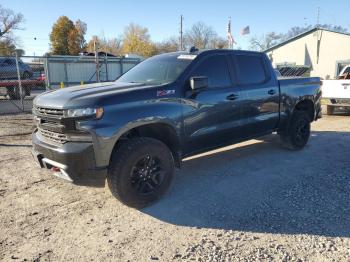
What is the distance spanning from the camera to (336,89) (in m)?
11.0

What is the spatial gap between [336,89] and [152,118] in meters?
8.88

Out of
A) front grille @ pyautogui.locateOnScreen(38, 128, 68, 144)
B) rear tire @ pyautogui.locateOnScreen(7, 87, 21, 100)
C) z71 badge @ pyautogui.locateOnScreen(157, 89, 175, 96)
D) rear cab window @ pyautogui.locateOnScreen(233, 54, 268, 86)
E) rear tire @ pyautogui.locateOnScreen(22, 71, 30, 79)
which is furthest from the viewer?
rear tire @ pyautogui.locateOnScreen(22, 71, 30, 79)

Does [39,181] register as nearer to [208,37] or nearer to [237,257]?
[237,257]

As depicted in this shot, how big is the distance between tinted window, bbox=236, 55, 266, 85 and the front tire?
79.2 inches

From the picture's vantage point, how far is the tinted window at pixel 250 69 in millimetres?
5520

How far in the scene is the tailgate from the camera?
10.8 m

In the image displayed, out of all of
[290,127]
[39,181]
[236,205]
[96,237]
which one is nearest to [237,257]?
[236,205]

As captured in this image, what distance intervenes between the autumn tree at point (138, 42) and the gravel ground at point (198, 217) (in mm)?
61307

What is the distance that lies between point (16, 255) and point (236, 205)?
8.23 ft

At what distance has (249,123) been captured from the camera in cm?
562

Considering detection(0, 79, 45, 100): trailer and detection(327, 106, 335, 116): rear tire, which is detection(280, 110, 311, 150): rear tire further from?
detection(0, 79, 45, 100): trailer

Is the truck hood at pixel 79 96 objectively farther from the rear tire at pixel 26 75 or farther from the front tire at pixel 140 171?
the rear tire at pixel 26 75

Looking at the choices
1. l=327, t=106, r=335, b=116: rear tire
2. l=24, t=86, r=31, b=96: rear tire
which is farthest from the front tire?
l=24, t=86, r=31, b=96: rear tire

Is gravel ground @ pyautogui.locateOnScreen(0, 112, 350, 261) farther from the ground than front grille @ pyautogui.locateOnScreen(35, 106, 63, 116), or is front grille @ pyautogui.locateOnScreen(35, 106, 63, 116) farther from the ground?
front grille @ pyautogui.locateOnScreen(35, 106, 63, 116)
